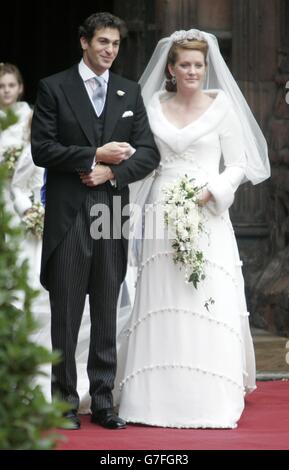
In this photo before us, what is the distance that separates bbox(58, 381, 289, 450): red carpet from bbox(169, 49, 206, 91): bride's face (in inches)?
69.8

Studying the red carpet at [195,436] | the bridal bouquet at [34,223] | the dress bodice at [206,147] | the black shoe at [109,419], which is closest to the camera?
the red carpet at [195,436]

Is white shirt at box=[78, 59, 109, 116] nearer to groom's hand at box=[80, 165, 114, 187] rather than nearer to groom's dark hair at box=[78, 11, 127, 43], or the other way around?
groom's dark hair at box=[78, 11, 127, 43]

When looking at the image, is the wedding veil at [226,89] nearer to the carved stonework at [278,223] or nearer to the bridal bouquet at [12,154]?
the bridal bouquet at [12,154]

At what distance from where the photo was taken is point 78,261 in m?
6.77

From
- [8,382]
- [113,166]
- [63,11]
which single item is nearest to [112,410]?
[113,166]

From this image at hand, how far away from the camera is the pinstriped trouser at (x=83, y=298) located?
6770mm

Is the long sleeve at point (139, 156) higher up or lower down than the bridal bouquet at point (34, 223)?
higher up

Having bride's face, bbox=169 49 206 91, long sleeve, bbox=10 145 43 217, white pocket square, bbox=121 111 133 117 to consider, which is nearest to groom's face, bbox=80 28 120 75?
white pocket square, bbox=121 111 133 117

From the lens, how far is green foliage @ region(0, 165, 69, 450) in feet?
11.3

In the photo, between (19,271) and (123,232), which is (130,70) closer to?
(123,232)

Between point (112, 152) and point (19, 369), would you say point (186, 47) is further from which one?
point (19, 369)

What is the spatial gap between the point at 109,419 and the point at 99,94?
5.40ft

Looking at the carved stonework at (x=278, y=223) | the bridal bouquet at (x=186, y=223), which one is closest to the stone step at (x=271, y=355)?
the carved stonework at (x=278, y=223)

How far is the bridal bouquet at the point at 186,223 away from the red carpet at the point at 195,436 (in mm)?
782
